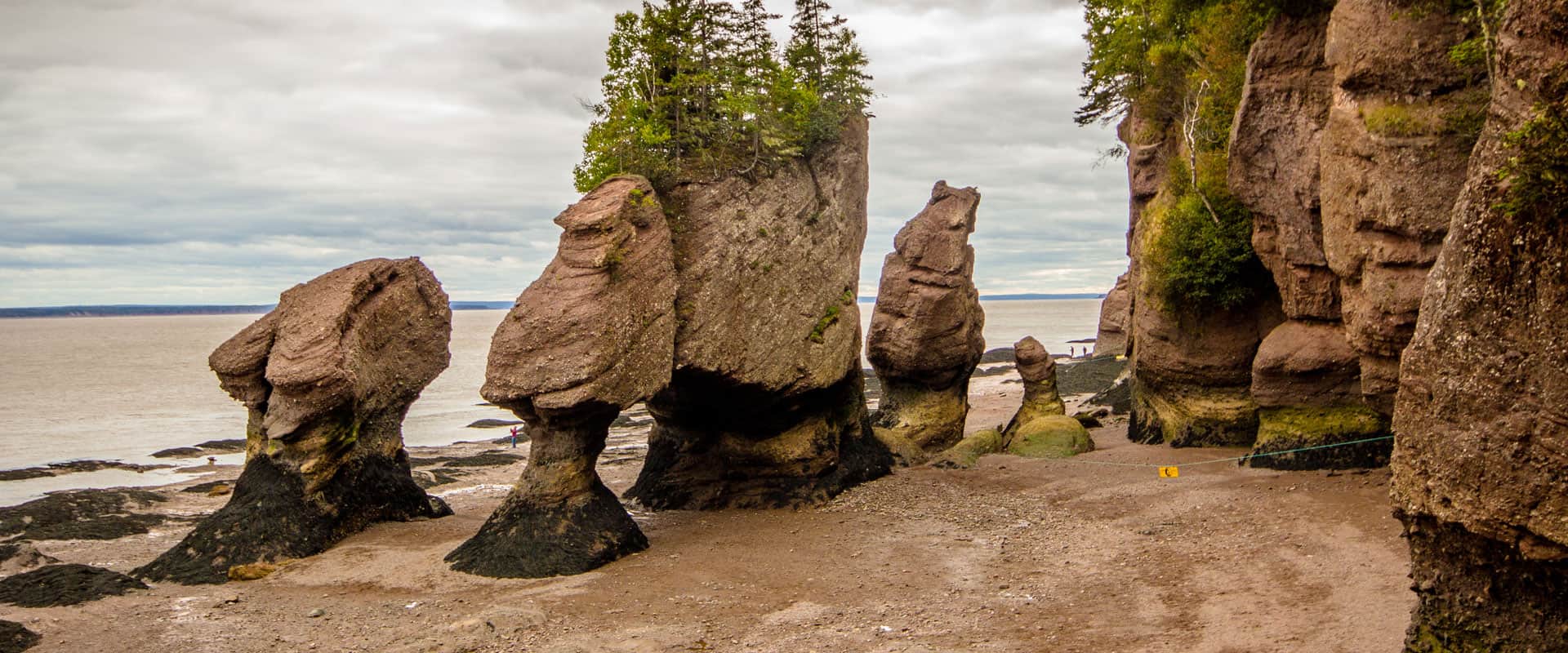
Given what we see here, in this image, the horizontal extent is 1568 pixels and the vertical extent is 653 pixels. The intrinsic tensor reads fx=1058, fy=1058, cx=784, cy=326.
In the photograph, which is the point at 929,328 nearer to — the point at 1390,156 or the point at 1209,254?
the point at 1209,254

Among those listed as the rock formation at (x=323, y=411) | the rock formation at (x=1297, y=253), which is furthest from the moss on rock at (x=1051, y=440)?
the rock formation at (x=323, y=411)

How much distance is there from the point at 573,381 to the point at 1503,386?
1377 centimetres

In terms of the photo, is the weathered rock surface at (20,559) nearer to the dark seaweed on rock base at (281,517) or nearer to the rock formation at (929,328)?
the dark seaweed on rock base at (281,517)

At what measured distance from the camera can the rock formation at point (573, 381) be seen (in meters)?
18.7

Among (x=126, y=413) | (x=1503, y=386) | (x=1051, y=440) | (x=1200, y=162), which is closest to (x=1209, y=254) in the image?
(x=1200, y=162)

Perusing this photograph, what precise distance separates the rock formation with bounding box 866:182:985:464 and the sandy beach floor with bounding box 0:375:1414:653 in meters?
8.75

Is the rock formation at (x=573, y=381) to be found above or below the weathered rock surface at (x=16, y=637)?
above

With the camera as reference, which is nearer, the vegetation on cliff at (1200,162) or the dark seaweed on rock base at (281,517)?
the dark seaweed on rock base at (281,517)

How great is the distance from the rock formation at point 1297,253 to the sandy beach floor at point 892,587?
1.12m

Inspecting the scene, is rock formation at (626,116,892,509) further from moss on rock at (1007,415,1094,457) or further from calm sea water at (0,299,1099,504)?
calm sea water at (0,299,1099,504)

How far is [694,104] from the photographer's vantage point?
24109mm

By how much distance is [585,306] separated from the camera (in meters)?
19.0

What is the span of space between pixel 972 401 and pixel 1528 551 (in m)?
42.7

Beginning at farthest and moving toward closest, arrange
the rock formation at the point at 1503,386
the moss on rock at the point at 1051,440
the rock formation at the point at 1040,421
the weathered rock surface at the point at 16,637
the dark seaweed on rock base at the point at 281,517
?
the rock formation at the point at 1040,421 < the moss on rock at the point at 1051,440 < the dark seaweed on rock base at the point at 281,517 < the weathered rock surface at the point at 16,637 < the rock formation at the point at 1503,386
